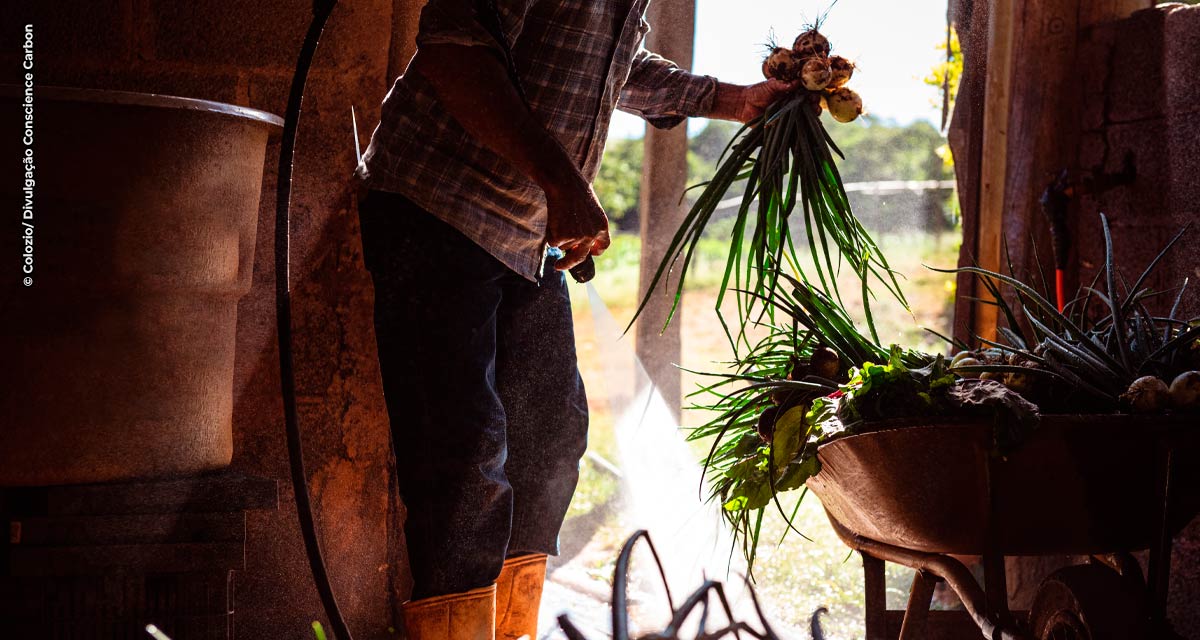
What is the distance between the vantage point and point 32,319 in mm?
1515

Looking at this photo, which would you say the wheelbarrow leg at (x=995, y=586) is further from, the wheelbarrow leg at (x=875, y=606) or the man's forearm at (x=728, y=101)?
the man's forearm at (x=728, y=101)

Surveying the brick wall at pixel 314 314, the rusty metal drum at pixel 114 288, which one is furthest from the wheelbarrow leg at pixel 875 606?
the rusty metal drum at pixel 114 288

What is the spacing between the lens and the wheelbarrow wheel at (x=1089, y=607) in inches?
54.4

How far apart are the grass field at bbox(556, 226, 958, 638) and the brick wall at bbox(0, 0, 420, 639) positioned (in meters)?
0.94

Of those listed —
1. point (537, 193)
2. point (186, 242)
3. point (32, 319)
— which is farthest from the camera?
point (537, 193)

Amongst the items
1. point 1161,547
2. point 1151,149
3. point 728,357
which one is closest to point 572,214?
point 1161,547

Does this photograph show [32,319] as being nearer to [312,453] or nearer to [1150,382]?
[312,453]

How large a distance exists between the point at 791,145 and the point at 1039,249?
3.55 ft

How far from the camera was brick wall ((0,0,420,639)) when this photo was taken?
2166 mm

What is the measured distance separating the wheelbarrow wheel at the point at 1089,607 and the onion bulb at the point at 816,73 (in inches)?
40.7

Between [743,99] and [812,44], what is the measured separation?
0.65 feet

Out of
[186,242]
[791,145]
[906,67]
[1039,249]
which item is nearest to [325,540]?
[186,242]

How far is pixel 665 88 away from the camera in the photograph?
6.80ft

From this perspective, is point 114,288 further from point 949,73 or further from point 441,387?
point 949,73
